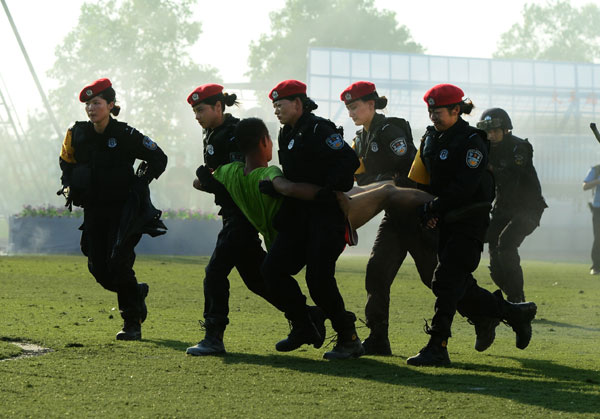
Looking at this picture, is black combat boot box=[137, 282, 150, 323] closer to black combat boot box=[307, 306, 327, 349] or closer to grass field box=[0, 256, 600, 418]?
grass field box=[0, 256, 600, 418]

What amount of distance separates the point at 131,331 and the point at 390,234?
198 cm

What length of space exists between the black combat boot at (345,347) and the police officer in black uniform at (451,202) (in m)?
0.42

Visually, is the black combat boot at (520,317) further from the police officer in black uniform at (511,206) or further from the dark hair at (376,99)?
the police officer in black uniform at (511,206)

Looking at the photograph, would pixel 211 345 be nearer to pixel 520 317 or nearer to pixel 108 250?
pixel 108 250

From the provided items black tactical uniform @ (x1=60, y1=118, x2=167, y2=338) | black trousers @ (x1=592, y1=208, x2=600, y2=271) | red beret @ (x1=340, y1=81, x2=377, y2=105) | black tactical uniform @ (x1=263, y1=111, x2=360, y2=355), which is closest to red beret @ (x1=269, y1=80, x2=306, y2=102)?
black tactical uniform @ (x1=263, y1=111, x2=360, y2=355)

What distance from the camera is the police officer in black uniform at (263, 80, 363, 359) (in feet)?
19.8

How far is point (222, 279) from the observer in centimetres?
659

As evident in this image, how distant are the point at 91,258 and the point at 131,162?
2.49ft

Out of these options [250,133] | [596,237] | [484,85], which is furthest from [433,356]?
[484,85]


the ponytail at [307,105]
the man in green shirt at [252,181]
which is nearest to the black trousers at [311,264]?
Answer: the man in green shirt at [252,181]

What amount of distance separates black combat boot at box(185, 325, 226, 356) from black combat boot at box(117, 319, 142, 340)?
1.01m

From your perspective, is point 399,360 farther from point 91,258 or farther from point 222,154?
point 91,258

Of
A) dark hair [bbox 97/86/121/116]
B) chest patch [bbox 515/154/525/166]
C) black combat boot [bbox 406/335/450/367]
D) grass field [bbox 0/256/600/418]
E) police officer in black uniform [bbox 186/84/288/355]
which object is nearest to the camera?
grass field [bbox 0/256/600/418]

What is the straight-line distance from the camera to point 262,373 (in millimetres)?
5754
